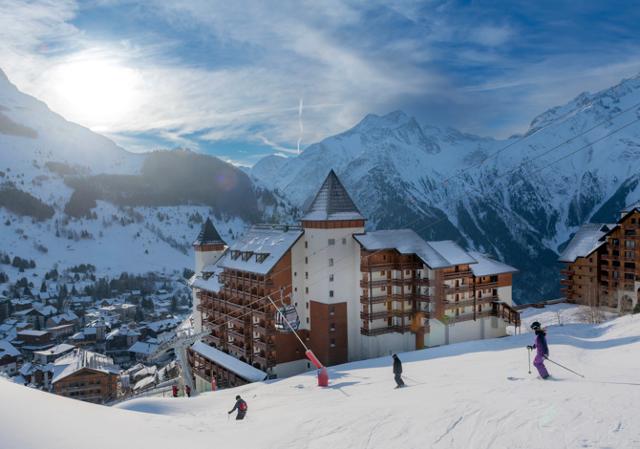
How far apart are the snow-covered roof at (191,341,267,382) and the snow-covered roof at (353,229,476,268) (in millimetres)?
17068

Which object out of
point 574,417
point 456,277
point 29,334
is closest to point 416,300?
point 456,277

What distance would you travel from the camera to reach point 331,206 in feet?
168

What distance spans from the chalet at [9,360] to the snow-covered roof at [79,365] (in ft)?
54.7

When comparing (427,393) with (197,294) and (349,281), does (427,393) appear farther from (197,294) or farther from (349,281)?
(197,294)

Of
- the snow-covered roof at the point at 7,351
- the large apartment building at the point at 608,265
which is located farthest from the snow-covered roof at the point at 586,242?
the snow-covered roof at the point at 7,351

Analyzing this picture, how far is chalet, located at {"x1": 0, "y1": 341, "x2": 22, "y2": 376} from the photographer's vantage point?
107438 millimetres

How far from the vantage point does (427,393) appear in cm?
1933

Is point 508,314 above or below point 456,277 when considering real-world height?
below

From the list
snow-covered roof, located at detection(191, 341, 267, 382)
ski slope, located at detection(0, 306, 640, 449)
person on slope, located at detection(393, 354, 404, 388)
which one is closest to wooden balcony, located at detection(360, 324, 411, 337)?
snow-covered roof, located at detection(191, 341, 267, 382)

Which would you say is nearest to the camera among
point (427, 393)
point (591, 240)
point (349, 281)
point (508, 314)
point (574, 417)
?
point (574, 417)

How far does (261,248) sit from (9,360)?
8864 centimetres

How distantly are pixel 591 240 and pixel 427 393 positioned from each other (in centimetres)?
6528

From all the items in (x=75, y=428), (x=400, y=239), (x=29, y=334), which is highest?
(x=400, y=239)

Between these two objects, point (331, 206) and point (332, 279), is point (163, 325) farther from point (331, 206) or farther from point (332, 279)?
point (331, 206)
